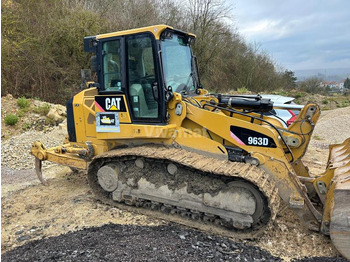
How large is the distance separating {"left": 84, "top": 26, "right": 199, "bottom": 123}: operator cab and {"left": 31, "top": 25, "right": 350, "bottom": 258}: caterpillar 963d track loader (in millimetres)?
15

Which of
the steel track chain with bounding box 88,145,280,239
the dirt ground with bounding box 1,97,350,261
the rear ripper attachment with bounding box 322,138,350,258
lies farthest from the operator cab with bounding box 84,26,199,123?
the rear ripper attachment with bounding box 322,138,350,258

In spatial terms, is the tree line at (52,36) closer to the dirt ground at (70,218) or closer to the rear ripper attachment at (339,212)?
the dirt ground at (70,218)

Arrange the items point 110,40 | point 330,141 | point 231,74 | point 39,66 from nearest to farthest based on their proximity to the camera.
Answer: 1. point 110,40
2. point 330,141
3. point 39,66
4. point 231,74

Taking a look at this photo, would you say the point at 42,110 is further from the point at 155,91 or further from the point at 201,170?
the point at 201,170

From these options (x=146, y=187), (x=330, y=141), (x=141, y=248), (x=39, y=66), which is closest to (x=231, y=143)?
(x=146, y=187)

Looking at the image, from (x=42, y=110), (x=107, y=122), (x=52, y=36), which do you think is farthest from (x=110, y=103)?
(x=52, y=36)

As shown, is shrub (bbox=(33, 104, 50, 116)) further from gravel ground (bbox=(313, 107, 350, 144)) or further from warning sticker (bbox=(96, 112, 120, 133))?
gravel ground (bbox=(313, 107, 350, 144))

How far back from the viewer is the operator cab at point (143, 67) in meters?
4.00

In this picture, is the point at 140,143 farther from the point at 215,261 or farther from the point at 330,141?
the point at 330,141

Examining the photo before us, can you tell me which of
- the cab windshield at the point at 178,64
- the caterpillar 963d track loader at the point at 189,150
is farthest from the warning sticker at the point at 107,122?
the cab windshield at the point at 178,64

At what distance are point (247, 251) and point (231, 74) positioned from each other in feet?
76.1

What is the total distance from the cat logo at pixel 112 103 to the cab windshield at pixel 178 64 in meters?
0.85

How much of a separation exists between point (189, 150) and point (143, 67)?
1.37 m

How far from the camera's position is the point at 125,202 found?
435 centimetres
